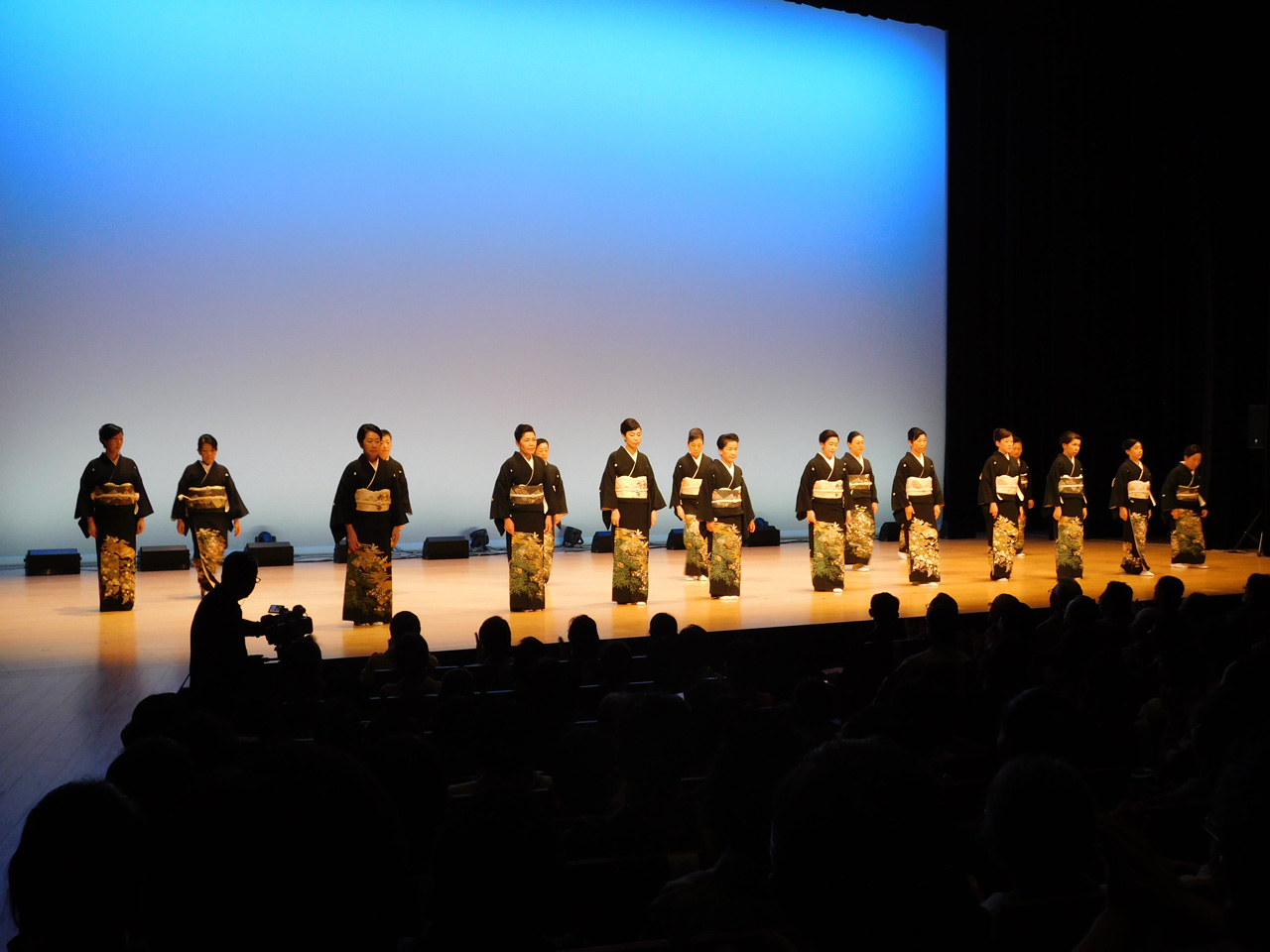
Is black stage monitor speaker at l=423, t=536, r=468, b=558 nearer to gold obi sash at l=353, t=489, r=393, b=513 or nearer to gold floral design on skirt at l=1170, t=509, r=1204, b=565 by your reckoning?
gold obi sash at l=353, t=489, r=393, b=513

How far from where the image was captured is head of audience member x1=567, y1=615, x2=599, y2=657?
15.1ft

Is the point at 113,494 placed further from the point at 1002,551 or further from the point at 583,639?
the point at 1002,551

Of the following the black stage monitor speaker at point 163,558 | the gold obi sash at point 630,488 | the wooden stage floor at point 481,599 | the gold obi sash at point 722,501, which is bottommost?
the wooden stage floor at point 481,599

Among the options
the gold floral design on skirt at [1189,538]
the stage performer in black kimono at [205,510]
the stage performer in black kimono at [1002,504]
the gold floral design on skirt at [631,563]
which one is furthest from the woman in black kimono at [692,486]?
the gold floral design on skirt at [1189,538]

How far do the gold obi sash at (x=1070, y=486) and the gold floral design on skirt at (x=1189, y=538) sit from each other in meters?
1.47

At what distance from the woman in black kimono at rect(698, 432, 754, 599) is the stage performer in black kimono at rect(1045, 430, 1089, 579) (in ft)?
10.2

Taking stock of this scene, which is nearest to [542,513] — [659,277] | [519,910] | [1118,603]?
[1118,603]

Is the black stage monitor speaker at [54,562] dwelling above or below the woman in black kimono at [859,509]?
below

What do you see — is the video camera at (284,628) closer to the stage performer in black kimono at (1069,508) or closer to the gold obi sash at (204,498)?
the gold obi sash at (204,498)

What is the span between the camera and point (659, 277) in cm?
1295

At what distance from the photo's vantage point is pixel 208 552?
903cm

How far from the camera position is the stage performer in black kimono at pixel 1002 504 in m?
9.78

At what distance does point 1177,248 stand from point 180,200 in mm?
11568

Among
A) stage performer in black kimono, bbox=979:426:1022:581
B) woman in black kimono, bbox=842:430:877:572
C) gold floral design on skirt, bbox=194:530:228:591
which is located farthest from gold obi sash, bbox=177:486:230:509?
stage performer in black kimono, bbox=979:426:1022:581
